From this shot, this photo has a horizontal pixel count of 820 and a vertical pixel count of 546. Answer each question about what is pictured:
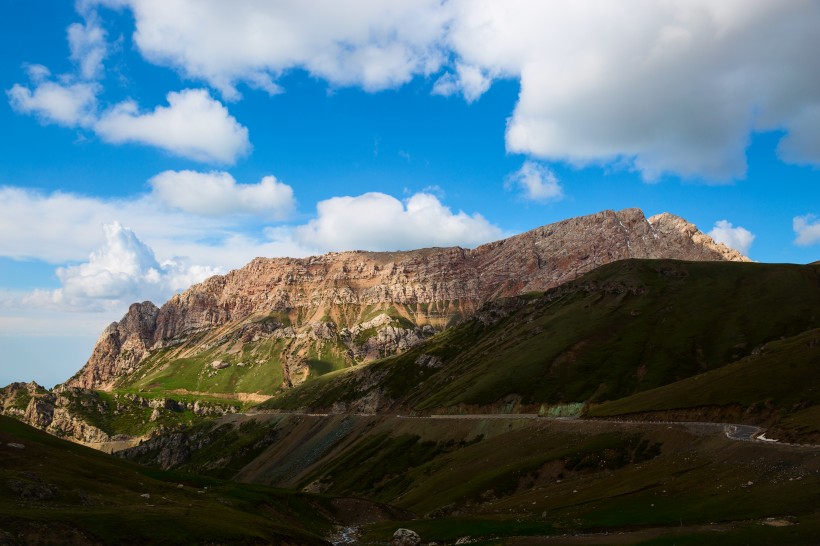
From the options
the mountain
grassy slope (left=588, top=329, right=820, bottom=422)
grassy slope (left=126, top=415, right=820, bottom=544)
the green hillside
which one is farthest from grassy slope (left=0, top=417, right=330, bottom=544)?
grassy slope (left=588, top=329, right=820, bottom=422)

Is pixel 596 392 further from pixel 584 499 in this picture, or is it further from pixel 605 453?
pixel 584 499

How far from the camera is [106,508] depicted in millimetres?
61719

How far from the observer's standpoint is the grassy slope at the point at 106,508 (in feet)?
171

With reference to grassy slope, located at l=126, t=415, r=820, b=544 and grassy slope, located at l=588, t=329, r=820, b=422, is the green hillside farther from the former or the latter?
grassy slope, located at l=126, t=415, r=820, b=544

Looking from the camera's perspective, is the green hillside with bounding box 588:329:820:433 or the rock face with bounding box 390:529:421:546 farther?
the green hillside with bounding box 588:329:820:433

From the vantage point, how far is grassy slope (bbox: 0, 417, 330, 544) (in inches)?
2057

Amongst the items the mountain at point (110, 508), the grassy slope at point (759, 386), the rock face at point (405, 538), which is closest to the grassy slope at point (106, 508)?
the mountain at point (110, 508)

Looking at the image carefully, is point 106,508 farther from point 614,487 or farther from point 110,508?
point 614,487

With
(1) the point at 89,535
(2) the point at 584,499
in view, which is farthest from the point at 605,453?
(1) the point at 89,535

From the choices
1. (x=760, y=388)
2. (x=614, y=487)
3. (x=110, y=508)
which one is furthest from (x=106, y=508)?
(x=760, y=388)

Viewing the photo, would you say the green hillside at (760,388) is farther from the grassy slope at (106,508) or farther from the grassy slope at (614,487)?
the grassy slope at (106,508)

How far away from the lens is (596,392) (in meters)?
199

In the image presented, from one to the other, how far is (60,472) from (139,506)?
16.4 meters

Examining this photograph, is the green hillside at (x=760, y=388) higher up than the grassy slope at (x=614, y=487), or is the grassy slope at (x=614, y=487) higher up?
the green hillside at (x=760, y=388)
